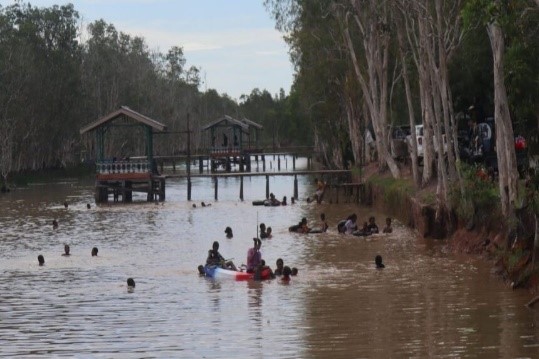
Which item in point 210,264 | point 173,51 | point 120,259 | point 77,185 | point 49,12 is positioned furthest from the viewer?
point 173,51

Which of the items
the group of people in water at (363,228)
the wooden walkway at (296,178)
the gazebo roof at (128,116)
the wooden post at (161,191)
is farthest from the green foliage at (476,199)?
the wooden post at (161,191)

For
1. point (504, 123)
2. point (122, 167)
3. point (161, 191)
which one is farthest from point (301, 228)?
point (122, 167)

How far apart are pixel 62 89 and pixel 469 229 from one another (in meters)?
69.6

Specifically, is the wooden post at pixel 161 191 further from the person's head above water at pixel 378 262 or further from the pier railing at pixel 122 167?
the person's head above water at pixel 378 262

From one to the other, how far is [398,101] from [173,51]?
108 metres

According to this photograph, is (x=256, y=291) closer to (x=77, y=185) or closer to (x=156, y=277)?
(x=156, y=277)

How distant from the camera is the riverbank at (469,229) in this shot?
24156mm

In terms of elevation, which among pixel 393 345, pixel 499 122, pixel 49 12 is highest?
pixel 49 12

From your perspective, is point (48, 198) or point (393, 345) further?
point (48, 198)

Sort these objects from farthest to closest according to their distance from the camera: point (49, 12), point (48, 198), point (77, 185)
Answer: point (49, 12), point (77, 185), point (48, 198)

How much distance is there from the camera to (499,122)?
2706cm

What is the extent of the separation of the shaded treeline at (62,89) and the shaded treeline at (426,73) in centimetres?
1056

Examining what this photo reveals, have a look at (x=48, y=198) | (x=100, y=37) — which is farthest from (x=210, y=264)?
(x=100, y=37)

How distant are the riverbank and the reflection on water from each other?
0.46 m
